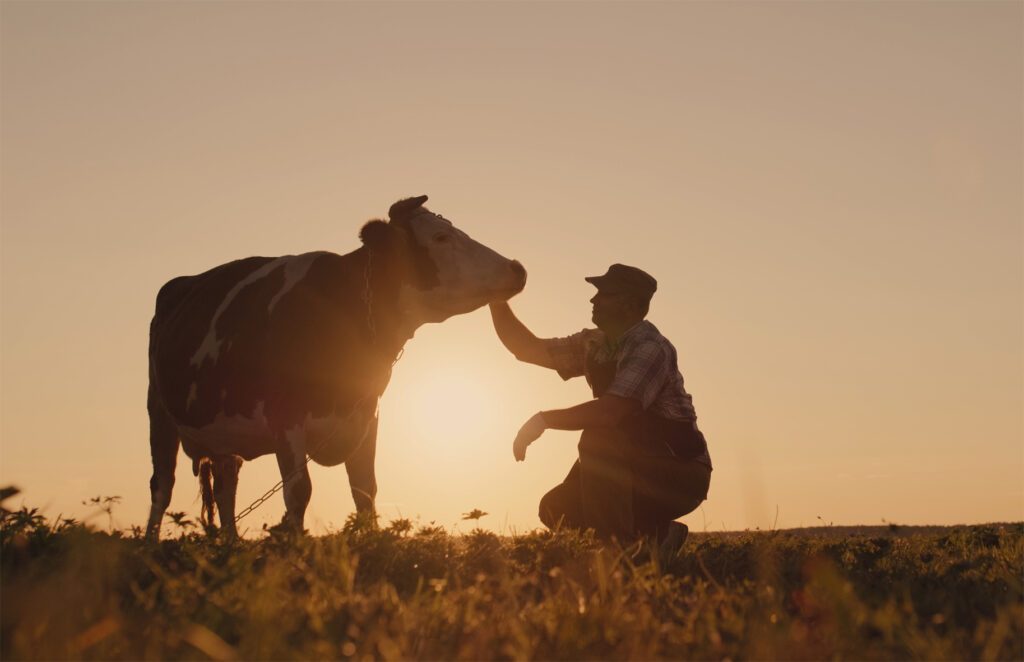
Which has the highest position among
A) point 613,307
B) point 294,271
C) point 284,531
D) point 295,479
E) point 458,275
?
point 294,271

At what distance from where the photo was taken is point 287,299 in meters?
10.2

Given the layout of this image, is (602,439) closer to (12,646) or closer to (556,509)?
(556,509)

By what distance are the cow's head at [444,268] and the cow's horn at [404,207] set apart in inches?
5.0

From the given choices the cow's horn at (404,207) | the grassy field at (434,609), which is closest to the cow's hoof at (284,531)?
the grassy field at (434,609)

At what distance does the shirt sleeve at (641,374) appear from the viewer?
8.70 m

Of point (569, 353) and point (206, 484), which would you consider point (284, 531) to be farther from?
point (206, 484)

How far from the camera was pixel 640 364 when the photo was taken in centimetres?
875

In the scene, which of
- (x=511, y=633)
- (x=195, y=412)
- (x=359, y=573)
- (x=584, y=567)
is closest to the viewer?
(x=511, y=633)

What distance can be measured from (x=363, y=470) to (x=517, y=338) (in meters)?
1.96

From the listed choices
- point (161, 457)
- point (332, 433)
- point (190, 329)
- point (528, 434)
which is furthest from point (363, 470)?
point (528, 434)

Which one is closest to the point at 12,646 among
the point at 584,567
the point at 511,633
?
the point at 511,633

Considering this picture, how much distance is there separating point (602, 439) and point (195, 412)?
405 cm

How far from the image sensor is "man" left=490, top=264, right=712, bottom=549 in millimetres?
8719

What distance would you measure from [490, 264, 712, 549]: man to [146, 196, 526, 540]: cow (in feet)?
4.07
